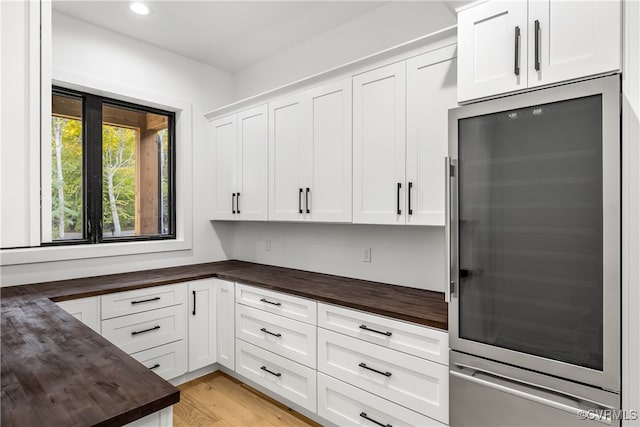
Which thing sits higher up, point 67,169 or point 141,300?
point 67,169

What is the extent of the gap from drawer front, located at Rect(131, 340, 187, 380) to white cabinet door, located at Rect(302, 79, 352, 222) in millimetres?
1478

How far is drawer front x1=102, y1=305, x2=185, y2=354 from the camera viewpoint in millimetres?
2534

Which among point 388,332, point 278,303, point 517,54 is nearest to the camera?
point 517,54

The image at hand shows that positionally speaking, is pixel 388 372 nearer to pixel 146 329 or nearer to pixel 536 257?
pixel 536 257

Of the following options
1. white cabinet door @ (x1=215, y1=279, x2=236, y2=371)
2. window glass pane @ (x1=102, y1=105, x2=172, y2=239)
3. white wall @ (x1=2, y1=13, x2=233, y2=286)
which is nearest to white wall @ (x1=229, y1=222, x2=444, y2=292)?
white wall @ (x1=2, y1=13, x2=233, y2=286)

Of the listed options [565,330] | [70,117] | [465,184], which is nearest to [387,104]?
[465,184]

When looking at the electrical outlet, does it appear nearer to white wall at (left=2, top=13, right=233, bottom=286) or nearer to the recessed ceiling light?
white wall at (left=2, top=13, right=233, bottom=286)

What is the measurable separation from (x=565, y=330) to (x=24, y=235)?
67.2 inches

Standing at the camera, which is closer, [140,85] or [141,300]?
[141,300]

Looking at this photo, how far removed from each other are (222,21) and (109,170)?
158 centimetres

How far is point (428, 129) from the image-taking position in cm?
209

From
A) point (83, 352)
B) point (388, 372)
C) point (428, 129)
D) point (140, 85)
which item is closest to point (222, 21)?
point (140, 85)

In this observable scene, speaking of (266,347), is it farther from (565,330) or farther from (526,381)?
(565,330)

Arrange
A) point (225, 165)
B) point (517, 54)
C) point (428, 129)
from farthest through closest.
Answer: point (225, 165) → point (428, 129) → point (517, 54)
